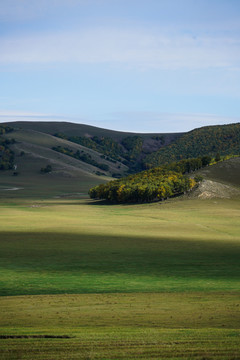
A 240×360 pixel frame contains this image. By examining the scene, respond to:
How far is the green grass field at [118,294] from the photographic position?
1561 cm

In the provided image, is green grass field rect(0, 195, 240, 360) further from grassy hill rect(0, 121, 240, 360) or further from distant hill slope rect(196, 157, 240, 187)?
distant hill slope rect(196, 157, 240, 187)

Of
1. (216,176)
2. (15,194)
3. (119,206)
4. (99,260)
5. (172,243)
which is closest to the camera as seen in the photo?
(99,260)

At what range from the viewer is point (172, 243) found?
144 ft

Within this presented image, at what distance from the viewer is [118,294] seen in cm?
2428

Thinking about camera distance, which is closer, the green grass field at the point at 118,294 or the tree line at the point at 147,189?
the green grass field at the point at 118,294

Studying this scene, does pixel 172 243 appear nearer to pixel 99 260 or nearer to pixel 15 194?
pixel 99 260

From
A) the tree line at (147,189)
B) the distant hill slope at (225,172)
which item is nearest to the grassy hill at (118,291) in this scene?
the tree line at (147,189)

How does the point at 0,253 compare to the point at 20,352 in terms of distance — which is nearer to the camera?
the point at 20,352

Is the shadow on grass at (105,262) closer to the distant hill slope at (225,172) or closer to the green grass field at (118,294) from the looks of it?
the green grass field at (118,294)

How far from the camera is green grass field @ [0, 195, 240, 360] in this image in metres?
15.6

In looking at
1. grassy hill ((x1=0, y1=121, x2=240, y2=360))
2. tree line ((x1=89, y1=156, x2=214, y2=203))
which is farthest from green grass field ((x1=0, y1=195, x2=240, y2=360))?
tree line ((x1=89, y1=156, x2=214, y2=203))

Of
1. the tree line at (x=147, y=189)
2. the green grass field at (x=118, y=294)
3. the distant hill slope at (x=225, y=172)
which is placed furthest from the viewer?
the distant hill slope at (x=225, y=172)

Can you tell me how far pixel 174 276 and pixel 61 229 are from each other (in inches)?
1007

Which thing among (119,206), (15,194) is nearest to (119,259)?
(119,206)
